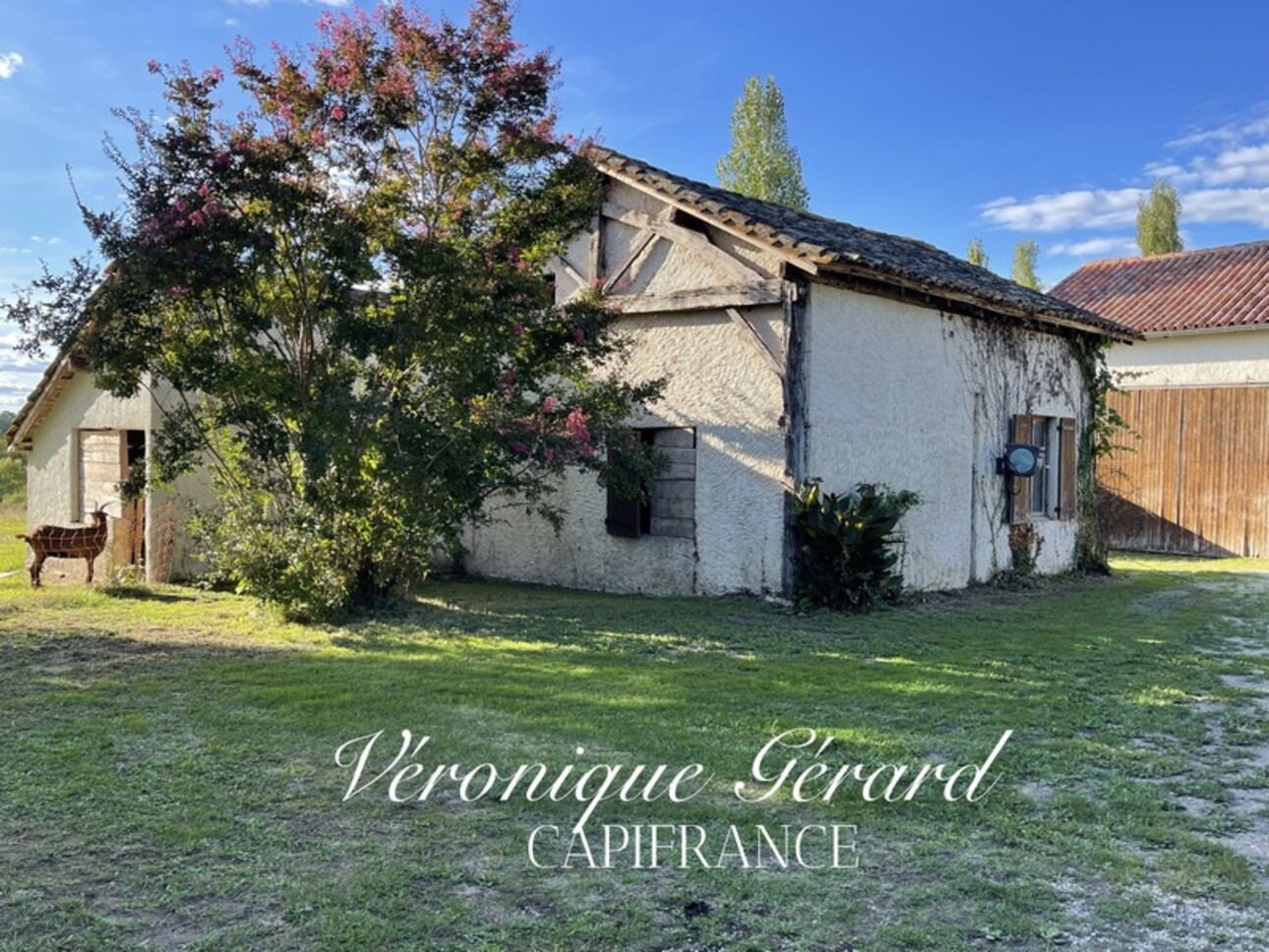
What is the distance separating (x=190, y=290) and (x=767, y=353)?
211 inches

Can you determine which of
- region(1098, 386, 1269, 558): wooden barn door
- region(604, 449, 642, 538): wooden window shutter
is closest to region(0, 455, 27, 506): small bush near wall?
region(604, 449, 642, 538): wooden window shutter

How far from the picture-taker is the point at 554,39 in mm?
9141

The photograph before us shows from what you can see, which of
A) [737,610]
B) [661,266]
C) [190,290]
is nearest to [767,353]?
[661,266]

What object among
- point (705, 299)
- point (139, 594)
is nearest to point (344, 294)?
point (705, 299)

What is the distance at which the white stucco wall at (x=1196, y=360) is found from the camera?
15875 mm

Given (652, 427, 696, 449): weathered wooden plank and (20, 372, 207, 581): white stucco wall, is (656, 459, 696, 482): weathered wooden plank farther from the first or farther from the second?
(20, 372, 207, 581): white stucco wall

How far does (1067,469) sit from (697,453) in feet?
19.4

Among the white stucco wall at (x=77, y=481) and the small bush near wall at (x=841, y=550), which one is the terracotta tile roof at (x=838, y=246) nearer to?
the small bush near wall at (x=841, y=550)

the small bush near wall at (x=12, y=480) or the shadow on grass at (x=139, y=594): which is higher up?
the small bush near wall at (x=12, y=480)

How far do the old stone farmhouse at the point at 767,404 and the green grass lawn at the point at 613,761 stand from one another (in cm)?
193

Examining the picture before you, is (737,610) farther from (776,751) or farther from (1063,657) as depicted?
(776,751)

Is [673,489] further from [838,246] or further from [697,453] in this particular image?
[838,246]

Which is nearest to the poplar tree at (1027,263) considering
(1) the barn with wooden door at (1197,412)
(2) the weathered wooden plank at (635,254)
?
(1) the barn with wooden door at (1197,412)

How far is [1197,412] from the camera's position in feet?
→ 54.2
